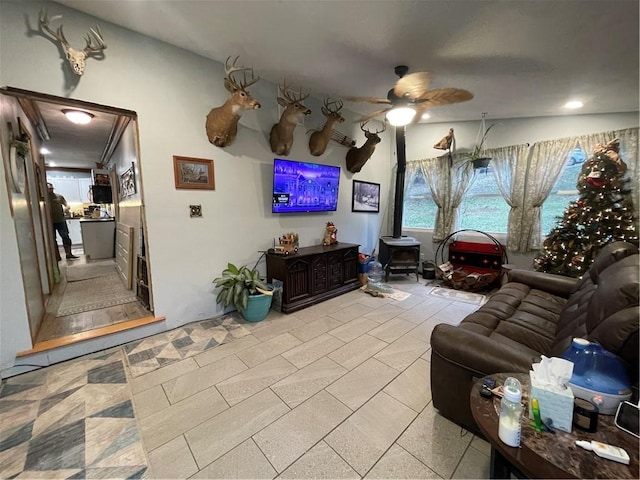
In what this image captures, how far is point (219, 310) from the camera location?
3.08m

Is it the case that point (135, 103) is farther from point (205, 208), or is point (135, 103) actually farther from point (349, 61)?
point (349, 61)

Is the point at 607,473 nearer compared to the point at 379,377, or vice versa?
the point at 607,473

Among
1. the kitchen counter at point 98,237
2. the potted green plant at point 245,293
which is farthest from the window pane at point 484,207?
the kitchen counter at point 98,237

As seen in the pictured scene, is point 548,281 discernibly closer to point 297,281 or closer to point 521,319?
point 521,319

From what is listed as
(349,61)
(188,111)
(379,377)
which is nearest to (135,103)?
(188,111)

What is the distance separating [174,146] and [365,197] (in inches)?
130

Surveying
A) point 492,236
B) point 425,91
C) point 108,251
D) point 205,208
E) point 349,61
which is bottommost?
point 108,251

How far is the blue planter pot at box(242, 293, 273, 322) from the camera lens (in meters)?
2.90

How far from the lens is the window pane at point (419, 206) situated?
16.6 ft

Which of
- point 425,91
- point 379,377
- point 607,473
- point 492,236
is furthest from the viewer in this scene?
point 492,236

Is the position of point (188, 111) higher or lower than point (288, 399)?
higher

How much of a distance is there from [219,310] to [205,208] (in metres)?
1.21

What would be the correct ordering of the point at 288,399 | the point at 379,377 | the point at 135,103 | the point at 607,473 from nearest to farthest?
the point at 607,473, the point at 288,399, the point at 379,377, the point at 135,103

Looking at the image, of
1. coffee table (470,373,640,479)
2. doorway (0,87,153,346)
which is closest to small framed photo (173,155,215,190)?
doorway (0,87,153,346)
